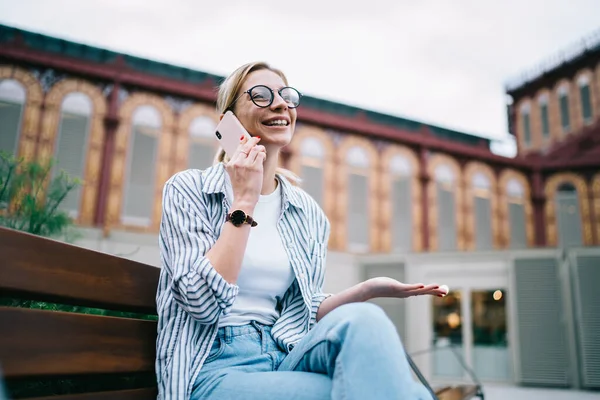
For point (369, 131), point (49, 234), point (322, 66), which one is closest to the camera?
point (49, 234)

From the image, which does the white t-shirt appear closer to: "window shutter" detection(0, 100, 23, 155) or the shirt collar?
the shirt collar

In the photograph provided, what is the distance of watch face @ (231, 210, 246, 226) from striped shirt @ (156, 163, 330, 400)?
0.10m

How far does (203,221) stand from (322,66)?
1632 centimetres

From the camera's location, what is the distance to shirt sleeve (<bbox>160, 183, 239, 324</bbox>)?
52.0 inches

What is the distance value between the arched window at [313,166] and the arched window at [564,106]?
1047 centimetres

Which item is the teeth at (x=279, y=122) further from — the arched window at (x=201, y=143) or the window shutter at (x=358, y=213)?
the window shutter at (x=358, y=213)

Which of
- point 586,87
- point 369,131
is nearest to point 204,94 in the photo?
point 369,131

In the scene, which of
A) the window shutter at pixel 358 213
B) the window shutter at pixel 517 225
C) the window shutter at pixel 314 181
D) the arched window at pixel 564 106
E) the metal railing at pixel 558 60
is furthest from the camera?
the arched window at pixel 564 106

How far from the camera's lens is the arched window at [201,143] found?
43.9 feet

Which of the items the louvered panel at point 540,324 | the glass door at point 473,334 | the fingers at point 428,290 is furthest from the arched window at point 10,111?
the fingers at point 428,290

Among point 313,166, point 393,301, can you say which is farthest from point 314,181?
point 393,301

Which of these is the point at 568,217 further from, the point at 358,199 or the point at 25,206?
the point at 25,206

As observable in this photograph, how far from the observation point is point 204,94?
45.0ft

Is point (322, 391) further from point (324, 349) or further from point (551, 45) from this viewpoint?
point (551, 45)
